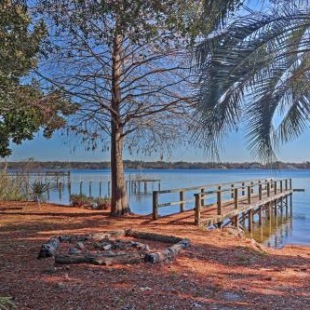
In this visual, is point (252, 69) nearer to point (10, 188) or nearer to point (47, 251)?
point (47, 251)

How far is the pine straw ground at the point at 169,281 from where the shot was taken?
210 inches

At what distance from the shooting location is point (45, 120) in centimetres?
1438

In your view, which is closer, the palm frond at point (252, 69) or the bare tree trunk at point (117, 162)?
the palm frond at point (252, 69)

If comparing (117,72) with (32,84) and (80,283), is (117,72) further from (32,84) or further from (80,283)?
(80,283)

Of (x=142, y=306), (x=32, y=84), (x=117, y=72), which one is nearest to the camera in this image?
(x=142, y=306)

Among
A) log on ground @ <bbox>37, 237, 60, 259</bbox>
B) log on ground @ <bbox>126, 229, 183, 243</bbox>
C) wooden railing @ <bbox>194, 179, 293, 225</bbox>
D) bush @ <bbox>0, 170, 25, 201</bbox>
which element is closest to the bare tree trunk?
wooden railing @ <bbox>194, 179, 293, 225</bbox>

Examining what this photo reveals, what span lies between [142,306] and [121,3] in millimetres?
4260

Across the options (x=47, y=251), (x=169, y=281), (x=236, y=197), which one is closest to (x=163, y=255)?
(x=169, y=281)

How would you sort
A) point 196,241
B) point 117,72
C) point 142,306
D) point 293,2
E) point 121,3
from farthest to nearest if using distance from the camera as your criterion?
point 117,72 → point 196,241 → point 121,3 → point 293,2 → point 142,306

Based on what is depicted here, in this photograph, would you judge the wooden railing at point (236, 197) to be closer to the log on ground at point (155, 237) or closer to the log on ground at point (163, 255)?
the log on ground at point (155, 237)

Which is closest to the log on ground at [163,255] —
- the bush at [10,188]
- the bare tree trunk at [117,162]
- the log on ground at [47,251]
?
the log on ground at [47,251]

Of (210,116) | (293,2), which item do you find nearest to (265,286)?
(210,116)

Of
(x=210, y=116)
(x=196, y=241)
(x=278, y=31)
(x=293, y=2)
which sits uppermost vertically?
(x=293, y=2)

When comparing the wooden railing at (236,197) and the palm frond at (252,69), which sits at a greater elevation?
the palm frond at (252,69)
